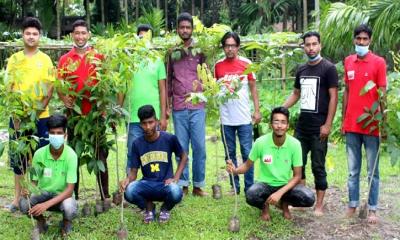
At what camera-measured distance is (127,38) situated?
13.7 ft

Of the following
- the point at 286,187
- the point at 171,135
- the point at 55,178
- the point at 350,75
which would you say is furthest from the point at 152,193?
the point at 350,75

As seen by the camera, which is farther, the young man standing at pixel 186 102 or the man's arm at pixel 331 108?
the young man standing at pixel 186 102

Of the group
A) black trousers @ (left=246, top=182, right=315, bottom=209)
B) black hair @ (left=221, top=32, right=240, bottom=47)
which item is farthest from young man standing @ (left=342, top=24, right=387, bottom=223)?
black hair @ (left=221, top=32, right=240, bottom=47)

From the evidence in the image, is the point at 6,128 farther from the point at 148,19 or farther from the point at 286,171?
the point at 148,19

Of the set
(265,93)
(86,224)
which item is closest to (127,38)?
(86,224)

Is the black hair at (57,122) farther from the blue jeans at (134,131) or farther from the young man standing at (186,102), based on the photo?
the young man standing at (186,102)

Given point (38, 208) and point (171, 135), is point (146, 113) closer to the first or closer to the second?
point (171, 135)

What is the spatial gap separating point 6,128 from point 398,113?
9.93 feet

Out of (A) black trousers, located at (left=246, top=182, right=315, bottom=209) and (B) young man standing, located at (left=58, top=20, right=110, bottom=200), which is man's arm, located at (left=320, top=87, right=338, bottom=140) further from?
(B) young man standing, located at (left=58, top=20, right=110, bottom=200)

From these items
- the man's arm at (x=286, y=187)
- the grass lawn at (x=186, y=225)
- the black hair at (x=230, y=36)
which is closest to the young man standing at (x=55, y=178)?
the grass lawn at (x=186, y=225)

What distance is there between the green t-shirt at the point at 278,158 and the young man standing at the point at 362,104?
48 centimetres

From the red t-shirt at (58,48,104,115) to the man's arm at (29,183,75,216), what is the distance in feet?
2.56

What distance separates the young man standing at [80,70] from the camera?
14.5 ft

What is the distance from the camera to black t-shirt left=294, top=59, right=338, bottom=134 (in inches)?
185
